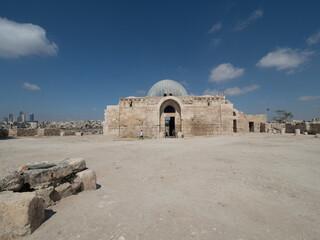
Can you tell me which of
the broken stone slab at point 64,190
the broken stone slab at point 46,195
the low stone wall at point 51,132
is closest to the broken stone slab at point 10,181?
the broken stone slab at point 46,195

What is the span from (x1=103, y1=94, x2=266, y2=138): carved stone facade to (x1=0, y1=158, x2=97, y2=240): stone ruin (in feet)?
44.8

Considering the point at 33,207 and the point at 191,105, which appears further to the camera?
the point at 191,105

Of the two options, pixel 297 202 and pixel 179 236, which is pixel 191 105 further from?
pixel 179 236

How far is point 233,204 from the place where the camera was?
246 centimetres

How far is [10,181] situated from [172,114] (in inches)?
641

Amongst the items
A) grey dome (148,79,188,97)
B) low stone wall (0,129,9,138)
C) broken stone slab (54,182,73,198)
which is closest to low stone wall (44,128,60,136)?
low stone wall (0,129,9,138)

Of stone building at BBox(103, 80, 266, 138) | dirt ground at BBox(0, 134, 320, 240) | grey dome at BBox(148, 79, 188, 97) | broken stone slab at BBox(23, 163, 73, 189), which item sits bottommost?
dirt ground at BBox(0, 134, 320, 240)

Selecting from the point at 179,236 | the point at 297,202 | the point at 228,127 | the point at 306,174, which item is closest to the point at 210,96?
the point at 228,127

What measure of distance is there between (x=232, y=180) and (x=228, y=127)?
14.5m

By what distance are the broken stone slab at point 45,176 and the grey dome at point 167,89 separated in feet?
63.9

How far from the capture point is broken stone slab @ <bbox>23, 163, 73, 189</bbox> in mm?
2369

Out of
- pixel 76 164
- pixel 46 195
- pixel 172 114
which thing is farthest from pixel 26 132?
pixel 46 195

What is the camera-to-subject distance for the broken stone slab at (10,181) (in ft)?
6.75

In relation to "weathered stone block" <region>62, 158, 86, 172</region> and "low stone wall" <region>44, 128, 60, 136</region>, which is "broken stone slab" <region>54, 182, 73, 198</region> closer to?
"weathered stone block" <region>62, 158, 86, 172</region>
